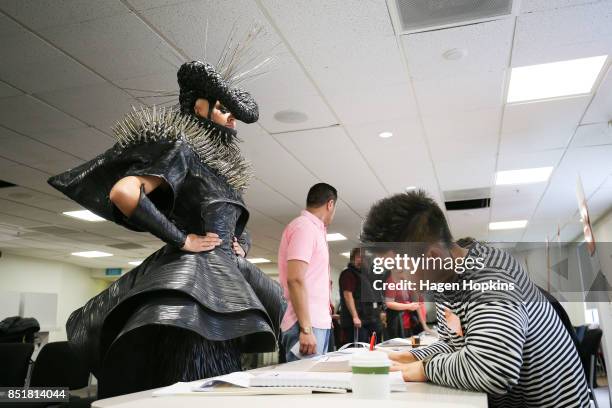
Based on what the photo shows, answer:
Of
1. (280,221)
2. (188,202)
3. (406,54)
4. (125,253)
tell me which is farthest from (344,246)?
(188,202)

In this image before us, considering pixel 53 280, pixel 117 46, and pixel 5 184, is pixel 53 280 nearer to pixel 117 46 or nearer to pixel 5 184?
pixel 5 184

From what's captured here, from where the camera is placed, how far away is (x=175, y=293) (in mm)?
998

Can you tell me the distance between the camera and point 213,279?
1110 mm

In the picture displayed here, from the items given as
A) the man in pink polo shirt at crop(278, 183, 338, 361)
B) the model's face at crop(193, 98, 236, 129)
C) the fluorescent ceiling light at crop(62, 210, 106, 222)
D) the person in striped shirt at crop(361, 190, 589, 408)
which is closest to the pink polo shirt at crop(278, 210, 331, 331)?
the man in pink polo shirt at crop(278, 183, 338, 361)

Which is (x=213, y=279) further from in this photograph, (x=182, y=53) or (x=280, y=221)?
(x=280, y=221)

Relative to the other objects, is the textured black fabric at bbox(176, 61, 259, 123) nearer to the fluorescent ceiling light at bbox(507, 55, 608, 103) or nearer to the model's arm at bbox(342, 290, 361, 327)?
the fluorescent ceiling light at bbox(507, 55, 608, 103)

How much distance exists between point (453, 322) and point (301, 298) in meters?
1.11

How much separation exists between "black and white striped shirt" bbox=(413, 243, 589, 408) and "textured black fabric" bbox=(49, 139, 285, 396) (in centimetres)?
45

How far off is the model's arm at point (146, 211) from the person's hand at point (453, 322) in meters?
0.61

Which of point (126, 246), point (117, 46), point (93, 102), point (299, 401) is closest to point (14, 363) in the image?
point (93, 102)

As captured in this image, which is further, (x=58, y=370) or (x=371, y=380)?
(x=58, y=370)

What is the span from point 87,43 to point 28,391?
2004 millimetres

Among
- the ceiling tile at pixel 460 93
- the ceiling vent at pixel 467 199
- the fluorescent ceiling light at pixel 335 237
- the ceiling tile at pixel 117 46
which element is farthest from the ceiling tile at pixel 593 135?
the fluorescent ceiling light at pixel 335 237

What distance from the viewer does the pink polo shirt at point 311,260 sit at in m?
2.23
